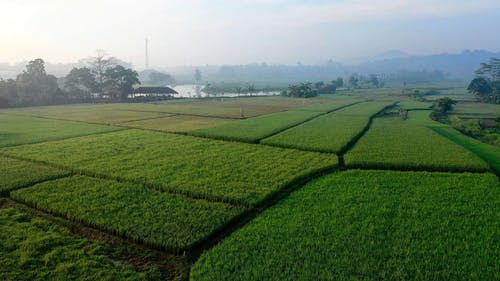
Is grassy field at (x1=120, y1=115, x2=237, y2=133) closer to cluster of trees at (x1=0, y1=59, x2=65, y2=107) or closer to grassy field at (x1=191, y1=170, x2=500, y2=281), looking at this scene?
grassy field at (x1=191, y1=170, x2=500, y2=281)

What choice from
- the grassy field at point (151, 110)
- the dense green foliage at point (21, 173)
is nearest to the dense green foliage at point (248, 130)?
the grassy field at point (151, 110)

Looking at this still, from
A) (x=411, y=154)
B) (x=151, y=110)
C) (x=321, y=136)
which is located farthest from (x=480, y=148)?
(x=151, y=110)

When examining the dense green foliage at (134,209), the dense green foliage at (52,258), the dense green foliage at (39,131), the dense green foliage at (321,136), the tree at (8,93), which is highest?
the tree at (8,93)

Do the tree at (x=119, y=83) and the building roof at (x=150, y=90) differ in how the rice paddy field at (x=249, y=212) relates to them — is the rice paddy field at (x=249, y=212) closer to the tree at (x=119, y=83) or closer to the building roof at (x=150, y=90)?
the tree at (x=119, y=83)

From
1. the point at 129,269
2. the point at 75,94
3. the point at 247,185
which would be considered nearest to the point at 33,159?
the point at 247,185

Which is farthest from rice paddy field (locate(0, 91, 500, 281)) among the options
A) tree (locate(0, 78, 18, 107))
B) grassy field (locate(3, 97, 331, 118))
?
tree (locate(0, 78, 18, 107))

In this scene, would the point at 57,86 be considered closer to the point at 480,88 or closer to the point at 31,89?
the point at 31,89

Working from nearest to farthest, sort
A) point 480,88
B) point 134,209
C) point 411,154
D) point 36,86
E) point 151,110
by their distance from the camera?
point 134,209, point 411,154, point 151,110, point 36,86, point 480,88

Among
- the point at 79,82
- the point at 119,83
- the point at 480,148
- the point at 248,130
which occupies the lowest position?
the point at 480,148
